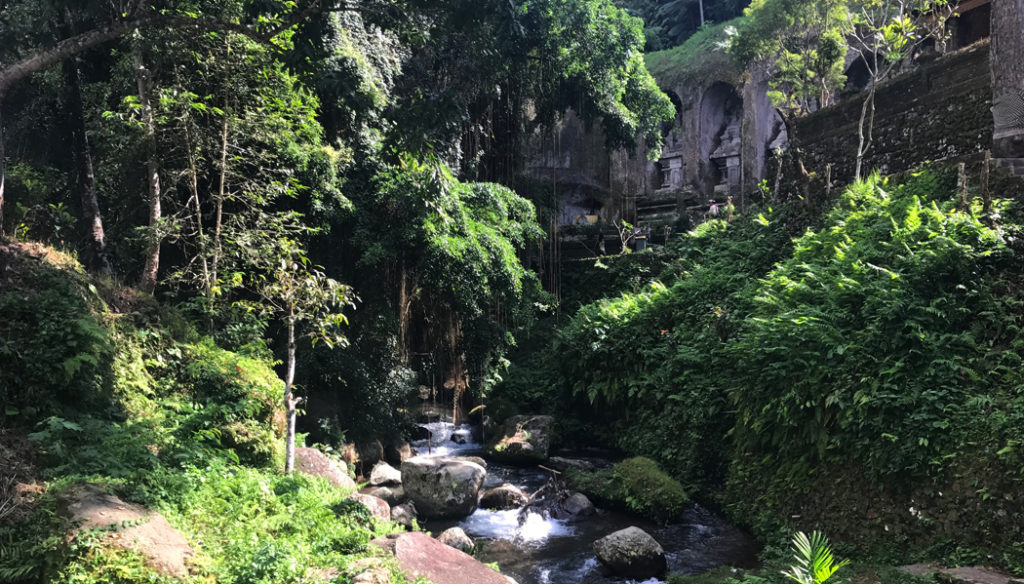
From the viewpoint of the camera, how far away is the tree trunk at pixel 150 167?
9914 millimetres

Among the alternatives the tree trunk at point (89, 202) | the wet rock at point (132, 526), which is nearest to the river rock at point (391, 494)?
the tree trunk at point (89, 202)

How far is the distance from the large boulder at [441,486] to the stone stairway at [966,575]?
20.0 feet

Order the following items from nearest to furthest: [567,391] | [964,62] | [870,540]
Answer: [870,540] → [964,62] → [567,391]

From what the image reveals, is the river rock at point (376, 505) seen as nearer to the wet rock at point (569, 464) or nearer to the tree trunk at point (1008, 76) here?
the wet rock at point (569, 464)

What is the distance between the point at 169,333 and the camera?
9.04 meters

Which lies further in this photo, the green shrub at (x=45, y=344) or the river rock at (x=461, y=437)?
the river rock at (x=461, y=437)

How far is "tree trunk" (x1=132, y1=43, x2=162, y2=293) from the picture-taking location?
32.5ft

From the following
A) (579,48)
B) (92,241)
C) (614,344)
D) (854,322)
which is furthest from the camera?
(579,48)

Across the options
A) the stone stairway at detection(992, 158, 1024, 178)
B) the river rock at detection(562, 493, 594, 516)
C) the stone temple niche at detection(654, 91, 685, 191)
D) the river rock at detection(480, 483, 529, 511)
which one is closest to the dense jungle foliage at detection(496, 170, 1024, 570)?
the stone stairway at detection(992, 158, 1024, 178)

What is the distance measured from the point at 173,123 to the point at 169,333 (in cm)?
363

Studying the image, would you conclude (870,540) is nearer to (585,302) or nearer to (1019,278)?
(1019,278)

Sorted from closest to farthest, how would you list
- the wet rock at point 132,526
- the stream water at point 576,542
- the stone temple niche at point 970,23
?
the wet rock at point 132,526 < the stream water at point 576,542 < the stone temple niche at point 970,23

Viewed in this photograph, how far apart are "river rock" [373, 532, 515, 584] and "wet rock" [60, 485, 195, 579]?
6.33 ft

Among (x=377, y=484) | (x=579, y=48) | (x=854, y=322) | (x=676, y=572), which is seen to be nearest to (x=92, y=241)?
(x=377, y=484)
